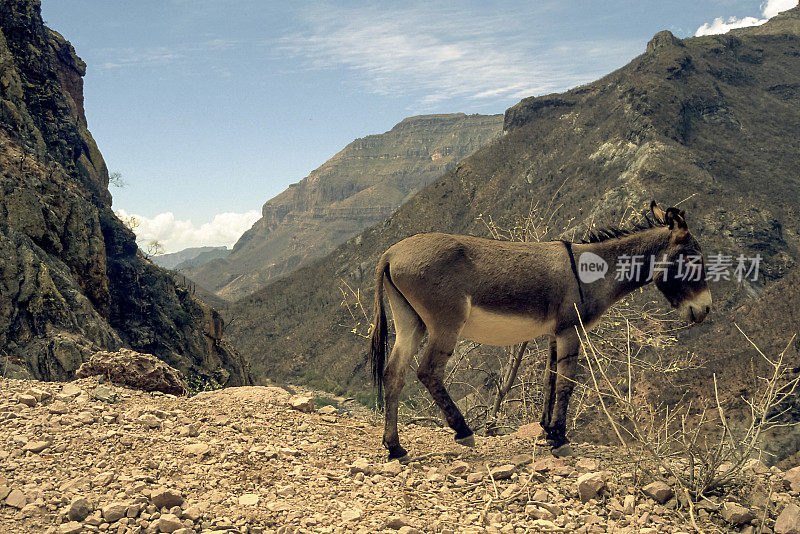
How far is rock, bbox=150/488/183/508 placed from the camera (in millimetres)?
4303

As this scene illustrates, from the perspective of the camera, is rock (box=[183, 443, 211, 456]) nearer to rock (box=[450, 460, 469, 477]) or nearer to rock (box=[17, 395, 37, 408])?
rock (box=[17, 395, 37, 408])

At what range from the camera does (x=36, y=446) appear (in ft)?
16.6

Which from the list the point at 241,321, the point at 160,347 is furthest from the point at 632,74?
the point at 160,347

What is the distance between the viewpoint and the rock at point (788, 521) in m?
4.03

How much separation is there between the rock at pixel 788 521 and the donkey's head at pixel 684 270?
2541 millimetres

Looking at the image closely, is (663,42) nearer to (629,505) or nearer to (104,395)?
(629,505)

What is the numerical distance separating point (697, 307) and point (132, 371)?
7947 millimetres

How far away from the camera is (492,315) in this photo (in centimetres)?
594

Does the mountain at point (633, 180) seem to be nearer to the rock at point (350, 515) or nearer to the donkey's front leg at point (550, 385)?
the donkey's front leg at point (550, 385)

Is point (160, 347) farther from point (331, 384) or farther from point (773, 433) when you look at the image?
point (331, 384)

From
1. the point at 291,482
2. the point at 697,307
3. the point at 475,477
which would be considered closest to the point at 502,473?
the point at 475,477

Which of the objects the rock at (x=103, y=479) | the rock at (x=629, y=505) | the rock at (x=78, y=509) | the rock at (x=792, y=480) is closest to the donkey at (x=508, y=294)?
the rock at (x=629, y=505)

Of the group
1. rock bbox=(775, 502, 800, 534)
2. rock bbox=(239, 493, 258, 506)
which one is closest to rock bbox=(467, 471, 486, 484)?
rock bbox=(239, 493, 258, 506)

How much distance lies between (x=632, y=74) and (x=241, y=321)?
7534 cm
